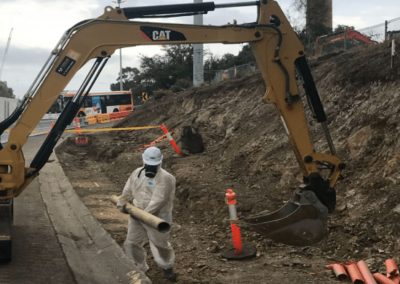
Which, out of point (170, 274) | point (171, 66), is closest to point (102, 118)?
point (171, 66)

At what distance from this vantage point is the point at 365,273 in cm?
687

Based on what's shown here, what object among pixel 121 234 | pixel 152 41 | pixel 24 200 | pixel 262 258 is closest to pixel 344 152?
pixel 262 258

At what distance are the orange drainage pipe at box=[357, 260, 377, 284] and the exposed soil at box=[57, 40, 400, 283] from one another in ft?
0.86

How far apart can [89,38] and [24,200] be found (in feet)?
20.6

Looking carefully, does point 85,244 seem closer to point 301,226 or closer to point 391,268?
point 301,226

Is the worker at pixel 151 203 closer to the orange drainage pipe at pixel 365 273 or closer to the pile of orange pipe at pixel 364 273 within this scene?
the pile of orange pipe at pixel 364 273

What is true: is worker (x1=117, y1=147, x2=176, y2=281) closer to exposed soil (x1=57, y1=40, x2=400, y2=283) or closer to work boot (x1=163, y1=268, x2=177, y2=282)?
work boot (x1=163, y1=268, x2=177, y2=282)

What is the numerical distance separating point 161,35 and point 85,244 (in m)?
3.87

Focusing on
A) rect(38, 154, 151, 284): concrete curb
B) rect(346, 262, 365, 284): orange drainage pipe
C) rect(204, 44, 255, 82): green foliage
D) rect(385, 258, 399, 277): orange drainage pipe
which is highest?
rect(204, 44, 255, 82): green foliage

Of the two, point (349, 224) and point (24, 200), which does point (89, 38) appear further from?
point (24, 200)

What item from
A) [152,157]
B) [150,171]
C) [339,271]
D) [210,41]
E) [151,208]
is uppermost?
[210,41]

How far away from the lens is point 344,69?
47.6 feet

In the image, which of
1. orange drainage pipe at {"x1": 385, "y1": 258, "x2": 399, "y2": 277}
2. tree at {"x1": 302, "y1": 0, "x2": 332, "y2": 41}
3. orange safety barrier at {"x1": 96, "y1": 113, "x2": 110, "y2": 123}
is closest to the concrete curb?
orange drainage pipe at {"x1": 385, "y1": 258, "x2": 399, "y2": 277}

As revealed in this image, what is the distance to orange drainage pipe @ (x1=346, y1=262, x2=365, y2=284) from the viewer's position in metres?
6.83
